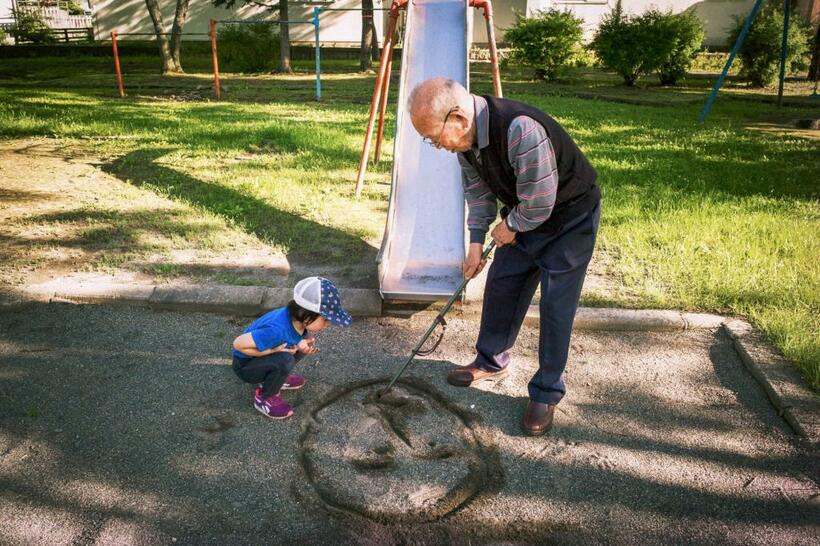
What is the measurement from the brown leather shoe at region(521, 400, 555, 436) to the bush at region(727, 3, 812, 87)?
54.9 ft

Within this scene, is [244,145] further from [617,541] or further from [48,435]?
[617,541]

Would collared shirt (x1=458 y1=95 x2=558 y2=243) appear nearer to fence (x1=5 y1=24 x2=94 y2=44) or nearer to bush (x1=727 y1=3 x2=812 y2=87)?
bush (x1=727 y1=3 x2=812 y2=87)

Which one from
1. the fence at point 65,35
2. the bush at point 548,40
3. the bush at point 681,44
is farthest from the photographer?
the fence at point 65,35

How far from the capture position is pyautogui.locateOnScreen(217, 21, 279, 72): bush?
1945 cm

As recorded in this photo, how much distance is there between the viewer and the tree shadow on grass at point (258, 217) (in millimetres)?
4930

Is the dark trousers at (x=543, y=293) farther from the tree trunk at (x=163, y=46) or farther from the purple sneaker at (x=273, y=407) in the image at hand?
the tree trunk at (x=163, y=46)

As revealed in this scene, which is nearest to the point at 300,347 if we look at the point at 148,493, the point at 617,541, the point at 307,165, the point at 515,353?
the point at 148,493

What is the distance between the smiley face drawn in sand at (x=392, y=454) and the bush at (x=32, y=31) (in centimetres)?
3238

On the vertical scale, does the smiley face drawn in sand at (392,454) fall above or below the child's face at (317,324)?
below

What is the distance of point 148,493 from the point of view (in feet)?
8.41

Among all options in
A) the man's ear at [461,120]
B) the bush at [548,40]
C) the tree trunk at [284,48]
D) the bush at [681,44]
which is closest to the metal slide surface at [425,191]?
the man's ear at [461,120]

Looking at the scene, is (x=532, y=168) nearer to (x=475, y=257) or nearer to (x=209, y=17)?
(x=475, y=257)

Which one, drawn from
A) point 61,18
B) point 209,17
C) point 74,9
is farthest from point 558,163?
point 61,18

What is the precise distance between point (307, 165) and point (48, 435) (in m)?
4.82
